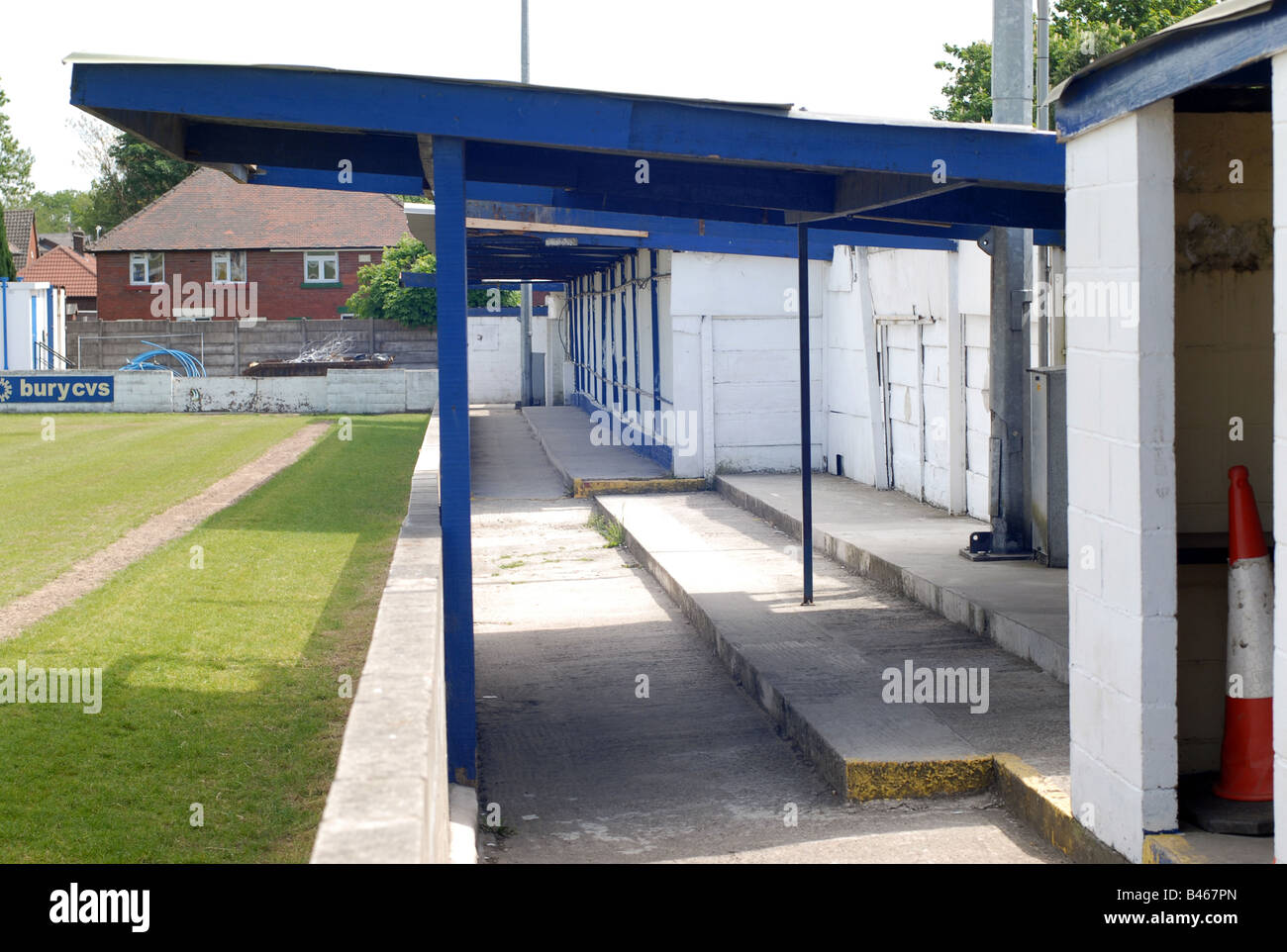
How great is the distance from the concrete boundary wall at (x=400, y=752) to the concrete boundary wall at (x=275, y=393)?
28.8 m

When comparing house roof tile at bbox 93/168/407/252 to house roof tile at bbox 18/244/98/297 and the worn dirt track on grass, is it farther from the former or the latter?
the worn dirt track on grass

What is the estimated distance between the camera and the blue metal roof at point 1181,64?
3947mm

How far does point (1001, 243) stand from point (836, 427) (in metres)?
7.22

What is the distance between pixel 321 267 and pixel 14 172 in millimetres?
52420

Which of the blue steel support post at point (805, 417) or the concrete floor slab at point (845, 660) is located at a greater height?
the blue steel support post at point (805, 417)

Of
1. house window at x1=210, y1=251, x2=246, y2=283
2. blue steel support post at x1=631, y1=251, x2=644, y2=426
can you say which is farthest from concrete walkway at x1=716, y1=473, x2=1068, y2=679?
house window at x1=210, y1=251, x2=246, y2=283

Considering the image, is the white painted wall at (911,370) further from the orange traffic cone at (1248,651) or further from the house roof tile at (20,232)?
the house roof tile at (20,232)

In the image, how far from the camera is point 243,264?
50.9m

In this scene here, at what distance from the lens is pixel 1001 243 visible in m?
10.8

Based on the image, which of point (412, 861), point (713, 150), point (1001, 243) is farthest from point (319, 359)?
point (412, 861)

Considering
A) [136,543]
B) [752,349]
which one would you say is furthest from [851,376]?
[136,543]

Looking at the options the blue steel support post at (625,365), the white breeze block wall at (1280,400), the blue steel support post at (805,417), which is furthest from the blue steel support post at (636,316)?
the white breeze block wall at (1280,400)

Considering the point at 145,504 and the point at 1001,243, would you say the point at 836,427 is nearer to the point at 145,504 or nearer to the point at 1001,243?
the point at 1001,243

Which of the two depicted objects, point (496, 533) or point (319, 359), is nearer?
point (496, 533)
